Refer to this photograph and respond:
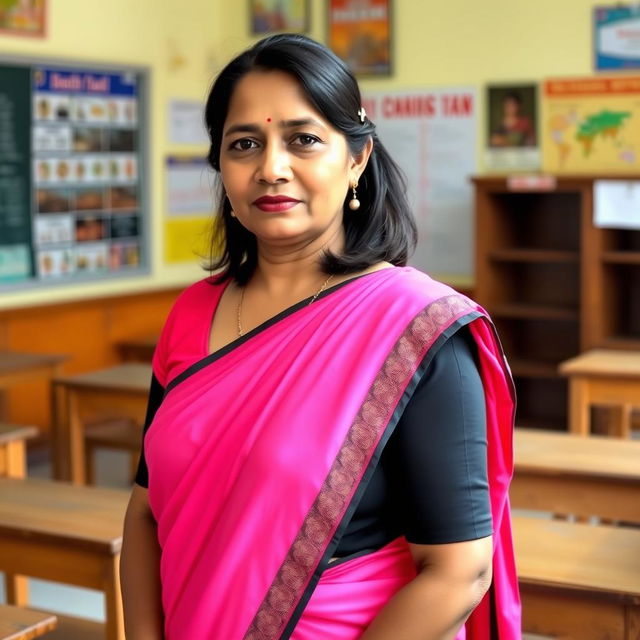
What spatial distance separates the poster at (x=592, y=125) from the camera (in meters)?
5.89

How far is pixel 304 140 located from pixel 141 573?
61cm

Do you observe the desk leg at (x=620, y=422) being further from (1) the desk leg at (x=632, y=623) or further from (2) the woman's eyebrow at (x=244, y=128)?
(2) the woman's eyebrow at (x=244, y=128)

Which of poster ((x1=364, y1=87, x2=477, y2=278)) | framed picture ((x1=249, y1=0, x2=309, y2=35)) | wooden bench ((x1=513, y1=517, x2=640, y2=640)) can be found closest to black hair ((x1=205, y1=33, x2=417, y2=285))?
wooden bench ((x1=513, y1=517, x2=640, y2=640))

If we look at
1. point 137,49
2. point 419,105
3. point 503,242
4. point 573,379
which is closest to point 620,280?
point 503,242

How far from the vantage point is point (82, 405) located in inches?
177

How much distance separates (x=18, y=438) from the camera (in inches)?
133

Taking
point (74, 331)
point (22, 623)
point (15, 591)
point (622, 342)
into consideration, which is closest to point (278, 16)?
point (74, 331)

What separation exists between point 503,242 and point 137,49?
2.24 m

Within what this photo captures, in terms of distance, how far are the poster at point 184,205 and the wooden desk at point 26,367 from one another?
5.57 feet

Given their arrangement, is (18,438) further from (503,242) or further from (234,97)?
(503,242)

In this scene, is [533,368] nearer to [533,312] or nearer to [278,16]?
[533,312]

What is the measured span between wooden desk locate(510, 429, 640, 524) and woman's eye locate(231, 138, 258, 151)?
5.91 feet

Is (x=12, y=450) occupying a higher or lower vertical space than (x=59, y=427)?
higher

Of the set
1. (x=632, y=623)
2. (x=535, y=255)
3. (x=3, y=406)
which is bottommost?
(x=3, y=406)
